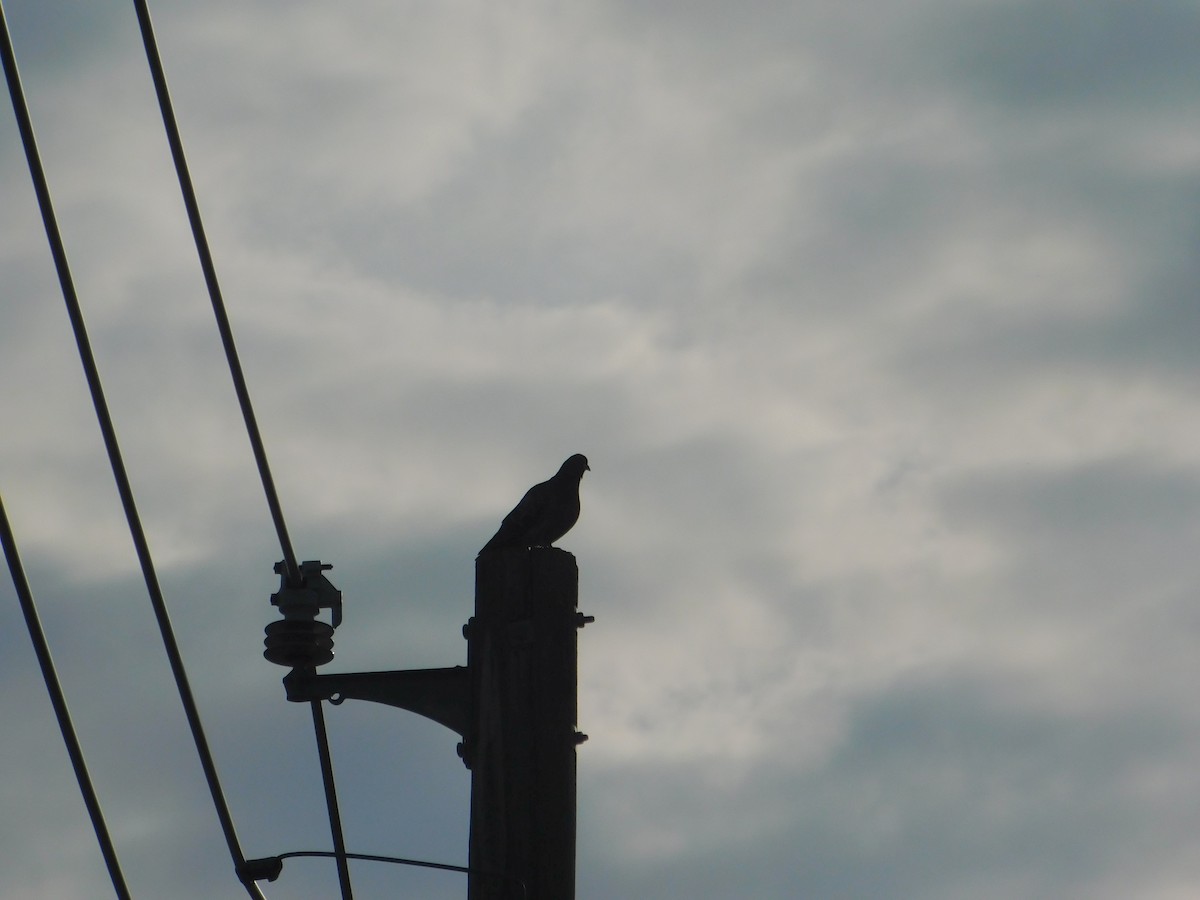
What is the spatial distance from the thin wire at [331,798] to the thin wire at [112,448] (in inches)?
12.0

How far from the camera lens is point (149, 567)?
5852mm

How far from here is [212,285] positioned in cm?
630

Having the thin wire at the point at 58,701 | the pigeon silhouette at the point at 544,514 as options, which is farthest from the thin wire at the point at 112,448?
the pigeon silhouette at the point at 544,514

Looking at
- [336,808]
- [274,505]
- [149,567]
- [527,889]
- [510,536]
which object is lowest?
[527,889]

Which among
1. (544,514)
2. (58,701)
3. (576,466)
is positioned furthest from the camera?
(576,466)

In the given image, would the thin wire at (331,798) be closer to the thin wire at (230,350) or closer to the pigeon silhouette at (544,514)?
the thin wire at (230,350)

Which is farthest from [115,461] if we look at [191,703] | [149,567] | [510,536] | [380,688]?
[510,536]

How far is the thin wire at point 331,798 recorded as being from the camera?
6289 mm

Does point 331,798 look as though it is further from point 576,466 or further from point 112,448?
point 576,466

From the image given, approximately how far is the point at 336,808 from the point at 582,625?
0.99m

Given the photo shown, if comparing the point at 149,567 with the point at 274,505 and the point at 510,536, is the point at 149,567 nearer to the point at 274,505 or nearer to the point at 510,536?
the point at 274,505

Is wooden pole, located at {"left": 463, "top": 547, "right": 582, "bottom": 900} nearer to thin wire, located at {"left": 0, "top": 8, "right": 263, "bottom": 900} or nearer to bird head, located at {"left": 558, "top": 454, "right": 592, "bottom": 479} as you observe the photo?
thin wire, located at {"left": 0, "top": 8, "right": 263, "bottom": 900}

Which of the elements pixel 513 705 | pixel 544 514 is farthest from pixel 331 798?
pixel 544 514

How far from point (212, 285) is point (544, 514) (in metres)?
2.64
